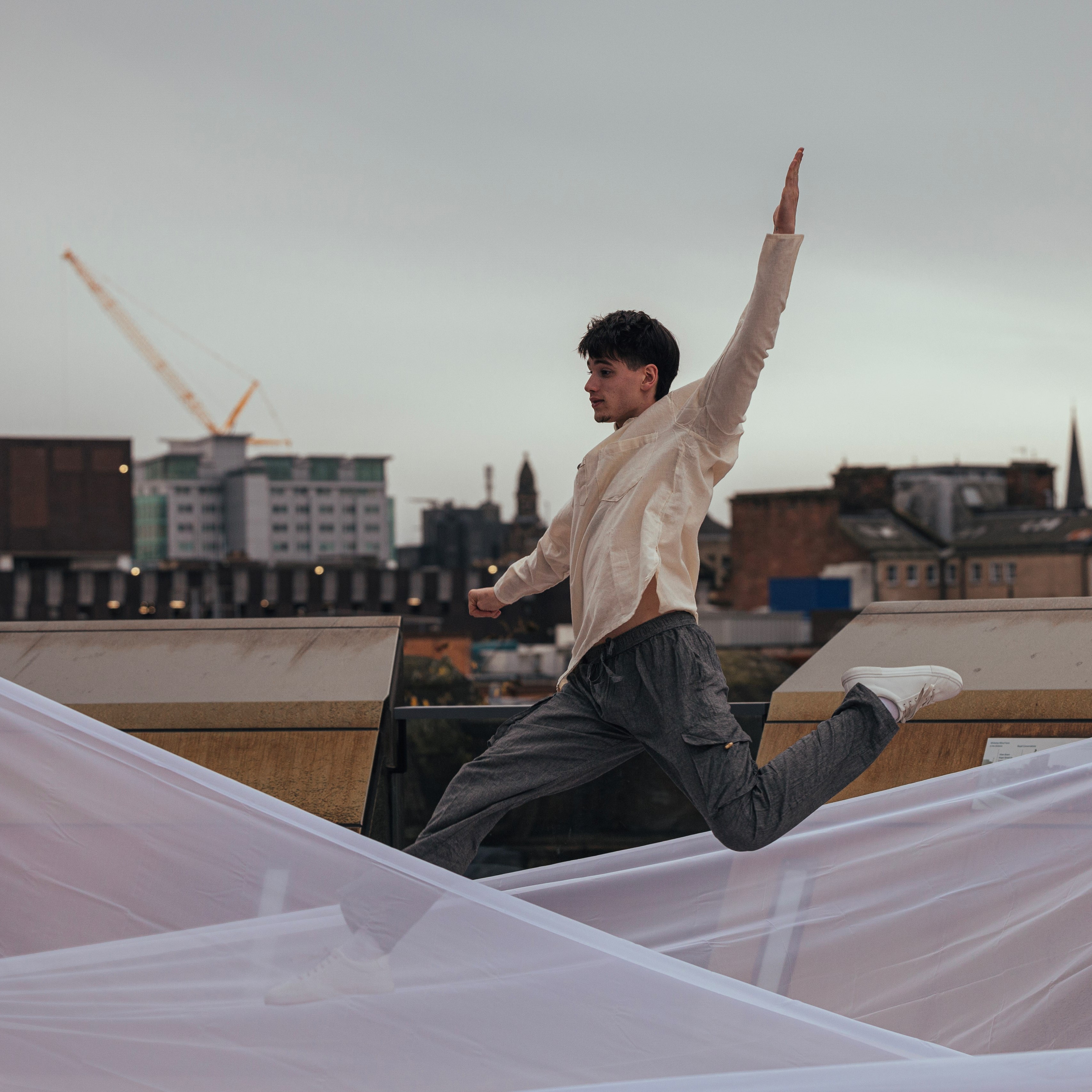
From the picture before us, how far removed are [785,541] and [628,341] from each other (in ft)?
185

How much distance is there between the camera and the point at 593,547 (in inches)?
96.7

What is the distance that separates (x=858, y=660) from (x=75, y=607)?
61.7 meters

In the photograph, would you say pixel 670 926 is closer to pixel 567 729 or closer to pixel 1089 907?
pixel 567 729

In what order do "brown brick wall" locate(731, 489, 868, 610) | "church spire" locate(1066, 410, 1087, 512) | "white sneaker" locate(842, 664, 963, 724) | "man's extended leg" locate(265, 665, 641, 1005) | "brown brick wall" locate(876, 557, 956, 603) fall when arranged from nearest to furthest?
"man's extended leg" locate(265, 665, 641, 1005) → "white sneaker" locate(842, 664, 963, 724) → "brown brick wall" locate(876, 557, 956, 603) → "brown brick wall" locate(731, 489, 868, 610) → "church spire" locate(1066, 410, 1087, 512)

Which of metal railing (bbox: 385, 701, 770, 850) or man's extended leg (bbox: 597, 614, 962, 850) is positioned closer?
man's extended leg (bbox: 597, 614, 962, 850)

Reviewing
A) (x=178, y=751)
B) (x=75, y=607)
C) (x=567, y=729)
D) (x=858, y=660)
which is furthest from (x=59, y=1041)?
(x=75, y=607)

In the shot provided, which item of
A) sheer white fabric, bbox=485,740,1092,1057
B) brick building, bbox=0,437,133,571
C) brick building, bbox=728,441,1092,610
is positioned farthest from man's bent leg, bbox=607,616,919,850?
brick building, bbox=0,437,133,571

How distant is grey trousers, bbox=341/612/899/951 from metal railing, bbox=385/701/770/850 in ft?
4.17

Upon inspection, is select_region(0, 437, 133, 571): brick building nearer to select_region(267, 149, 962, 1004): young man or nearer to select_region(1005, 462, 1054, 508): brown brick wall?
select_region(1005, 462, 1054, 508): brown brick wall

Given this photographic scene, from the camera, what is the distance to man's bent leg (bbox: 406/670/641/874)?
2.31m

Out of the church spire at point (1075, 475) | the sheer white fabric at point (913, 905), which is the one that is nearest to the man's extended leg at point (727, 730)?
the sheer white fabric at point (913, 905)

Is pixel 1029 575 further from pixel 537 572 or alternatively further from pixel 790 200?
pixel 790 200

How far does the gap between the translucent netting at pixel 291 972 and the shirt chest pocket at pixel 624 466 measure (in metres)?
0.80

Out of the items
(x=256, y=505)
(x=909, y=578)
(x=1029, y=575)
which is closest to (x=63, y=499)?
(x=909, y=578)
